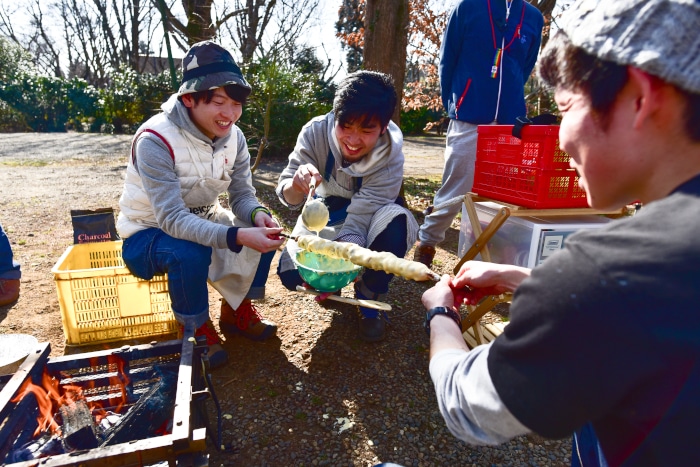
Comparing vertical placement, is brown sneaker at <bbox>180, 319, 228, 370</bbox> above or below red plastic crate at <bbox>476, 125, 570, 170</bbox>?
below

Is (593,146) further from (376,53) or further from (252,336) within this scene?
(376,53)

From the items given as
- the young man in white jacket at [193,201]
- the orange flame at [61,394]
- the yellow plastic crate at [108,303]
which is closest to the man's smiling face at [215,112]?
the young man in white jacket at [193,201]

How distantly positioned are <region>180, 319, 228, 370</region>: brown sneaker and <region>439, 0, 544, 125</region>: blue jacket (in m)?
2.82

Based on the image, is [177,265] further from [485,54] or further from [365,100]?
[485,54]

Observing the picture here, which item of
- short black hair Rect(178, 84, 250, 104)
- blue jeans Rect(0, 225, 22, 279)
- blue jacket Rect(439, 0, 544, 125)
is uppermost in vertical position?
blue jacket Rect(439, 0, 544, 125)

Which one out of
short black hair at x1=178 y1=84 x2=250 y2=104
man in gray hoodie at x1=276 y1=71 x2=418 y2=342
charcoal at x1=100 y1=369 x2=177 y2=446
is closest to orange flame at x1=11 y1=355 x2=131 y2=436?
charcoal at x1=100 y1=369 x2=177 y2=446

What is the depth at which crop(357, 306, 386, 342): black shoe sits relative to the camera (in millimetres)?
2910

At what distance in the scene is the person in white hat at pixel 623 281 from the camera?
28.0 inches

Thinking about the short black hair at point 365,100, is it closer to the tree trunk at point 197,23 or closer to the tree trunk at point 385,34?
the tree trunk at point 385,34

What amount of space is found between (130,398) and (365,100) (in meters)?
2.04

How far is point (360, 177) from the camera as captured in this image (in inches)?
122

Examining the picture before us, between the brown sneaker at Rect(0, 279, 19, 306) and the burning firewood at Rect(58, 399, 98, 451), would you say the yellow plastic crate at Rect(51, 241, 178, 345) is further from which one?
the burning firewood at Rect(58, 399, 98, 451)

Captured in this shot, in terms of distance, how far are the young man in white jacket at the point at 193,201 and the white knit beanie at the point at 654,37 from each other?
73.6 inches

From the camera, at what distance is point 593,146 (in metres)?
0.93
